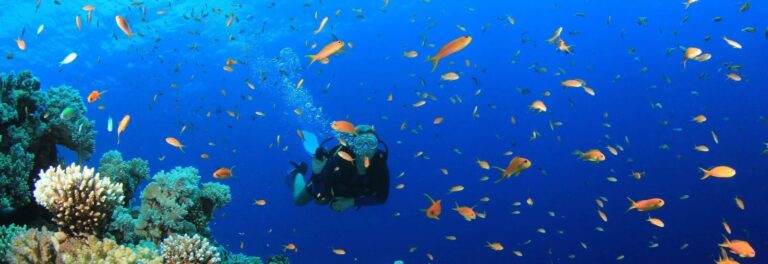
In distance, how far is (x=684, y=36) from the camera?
64750 millimetres

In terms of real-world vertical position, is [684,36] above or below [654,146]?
above

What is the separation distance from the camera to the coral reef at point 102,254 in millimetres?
3238

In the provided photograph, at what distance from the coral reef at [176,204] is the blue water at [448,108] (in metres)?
11.4

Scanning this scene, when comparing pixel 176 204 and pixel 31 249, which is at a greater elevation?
pixel 176 204

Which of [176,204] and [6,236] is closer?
[6,236]

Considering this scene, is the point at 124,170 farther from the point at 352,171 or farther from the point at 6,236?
the point at 352,171

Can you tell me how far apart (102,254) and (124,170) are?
343cm

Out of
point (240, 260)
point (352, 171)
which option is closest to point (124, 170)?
point (240, 260)

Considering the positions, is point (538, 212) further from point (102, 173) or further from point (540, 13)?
point (102, 173)

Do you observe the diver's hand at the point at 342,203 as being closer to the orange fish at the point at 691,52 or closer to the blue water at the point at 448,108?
the orange fish at the point at 691,52

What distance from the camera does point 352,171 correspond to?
8477 mm

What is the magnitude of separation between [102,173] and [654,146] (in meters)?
59.7

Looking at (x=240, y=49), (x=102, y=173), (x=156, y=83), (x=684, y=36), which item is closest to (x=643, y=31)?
(x=684, y=36)

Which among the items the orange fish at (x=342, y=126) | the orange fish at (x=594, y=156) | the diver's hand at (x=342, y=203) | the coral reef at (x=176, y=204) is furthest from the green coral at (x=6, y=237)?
the orange fish at (x=594, y=156)
